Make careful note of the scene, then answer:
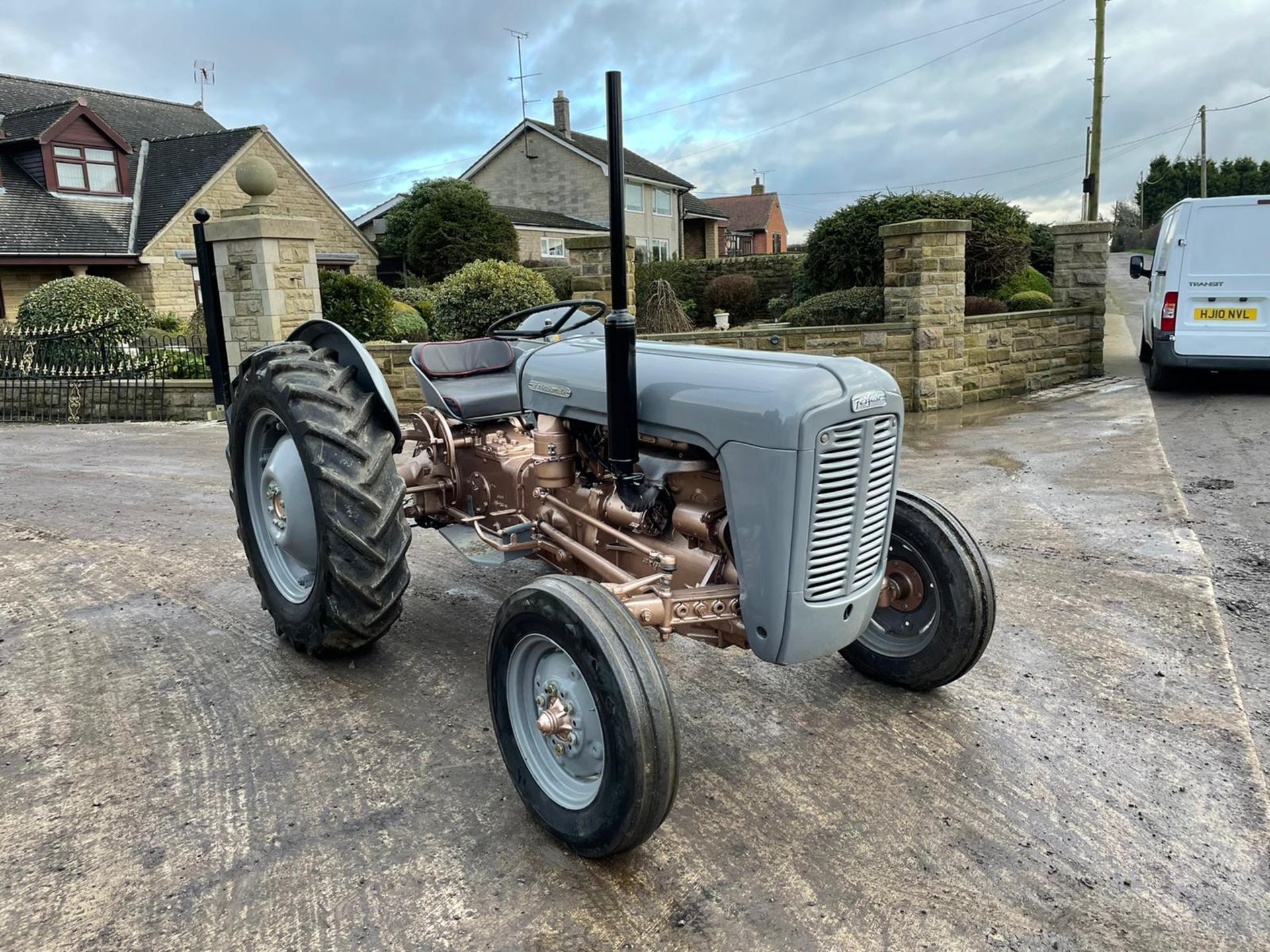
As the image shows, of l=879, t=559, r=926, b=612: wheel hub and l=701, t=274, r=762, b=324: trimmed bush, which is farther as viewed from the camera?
l=701, t=274, r=762, b=324: trimmed bush

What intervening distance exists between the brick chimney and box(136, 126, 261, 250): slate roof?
13827 mm

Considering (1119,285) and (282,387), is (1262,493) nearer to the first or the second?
(282,387)

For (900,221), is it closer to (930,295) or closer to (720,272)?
(930,295)

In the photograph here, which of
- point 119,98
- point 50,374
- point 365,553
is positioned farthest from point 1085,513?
point 119,98

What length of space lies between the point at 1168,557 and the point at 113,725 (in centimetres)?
510

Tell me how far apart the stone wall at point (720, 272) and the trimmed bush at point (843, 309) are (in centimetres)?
1227

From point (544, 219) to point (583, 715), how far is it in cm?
3270

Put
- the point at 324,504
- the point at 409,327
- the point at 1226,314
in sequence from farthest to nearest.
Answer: the point at 409,327 → the point at 1226,314 → the point at 324,504

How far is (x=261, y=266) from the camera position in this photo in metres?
8.34

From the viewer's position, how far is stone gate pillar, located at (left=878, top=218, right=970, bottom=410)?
975 centimetres

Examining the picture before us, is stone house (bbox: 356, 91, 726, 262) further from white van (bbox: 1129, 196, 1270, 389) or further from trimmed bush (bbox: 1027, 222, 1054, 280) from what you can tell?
white van (bbox: 1129, 196, 1270, 389)

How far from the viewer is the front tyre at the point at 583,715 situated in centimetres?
226

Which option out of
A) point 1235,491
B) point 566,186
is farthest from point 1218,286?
point 566,186

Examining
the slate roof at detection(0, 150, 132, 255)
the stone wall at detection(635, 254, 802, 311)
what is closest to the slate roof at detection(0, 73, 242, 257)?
the slate roof at detection(0, 150, 132, 255)
